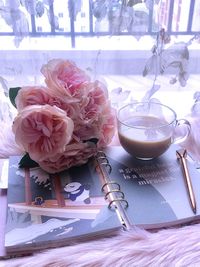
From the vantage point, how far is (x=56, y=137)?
57 cm

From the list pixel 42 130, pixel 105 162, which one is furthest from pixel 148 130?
pixel 42 130

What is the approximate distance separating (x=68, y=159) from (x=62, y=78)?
15cm

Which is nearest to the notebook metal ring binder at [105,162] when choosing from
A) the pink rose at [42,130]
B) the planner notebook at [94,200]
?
the planner notebook at [94,200]

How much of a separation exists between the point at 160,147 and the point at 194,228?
0.17m

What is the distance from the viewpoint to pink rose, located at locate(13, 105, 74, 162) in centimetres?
55

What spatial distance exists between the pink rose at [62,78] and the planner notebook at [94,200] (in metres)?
0.15

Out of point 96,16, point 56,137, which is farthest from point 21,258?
point 96,16

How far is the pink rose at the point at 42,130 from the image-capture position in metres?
0.55

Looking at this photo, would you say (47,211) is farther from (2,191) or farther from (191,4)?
(191,4)

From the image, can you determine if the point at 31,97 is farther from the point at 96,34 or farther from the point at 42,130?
the point at 96,34

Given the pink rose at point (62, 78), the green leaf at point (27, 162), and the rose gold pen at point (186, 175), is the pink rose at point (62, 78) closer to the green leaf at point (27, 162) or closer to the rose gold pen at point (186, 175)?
the green leaf at point (27, 162)

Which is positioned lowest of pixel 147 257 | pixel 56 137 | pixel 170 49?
pixel 147 257

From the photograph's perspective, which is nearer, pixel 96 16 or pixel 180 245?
pixel 180 245

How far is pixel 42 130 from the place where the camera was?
0.56 meters
